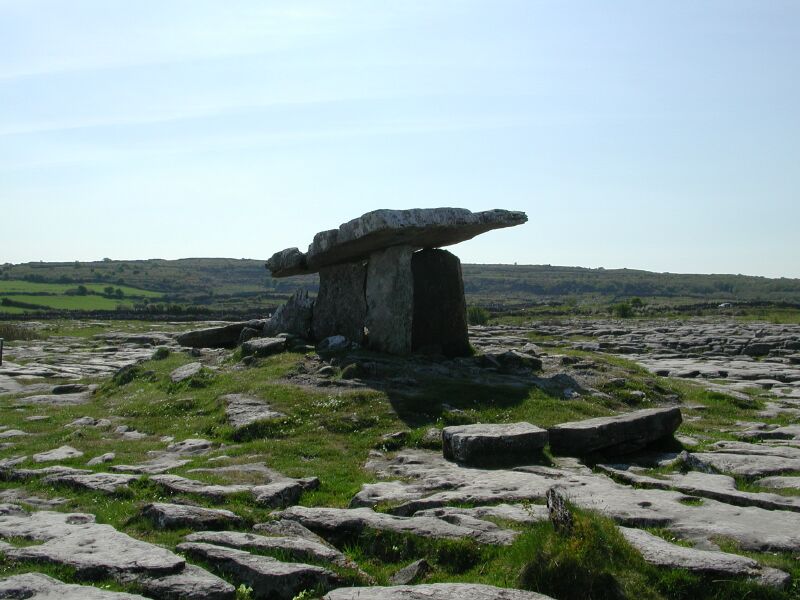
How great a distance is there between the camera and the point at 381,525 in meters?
8.30

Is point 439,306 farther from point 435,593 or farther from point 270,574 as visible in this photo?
point 435,593

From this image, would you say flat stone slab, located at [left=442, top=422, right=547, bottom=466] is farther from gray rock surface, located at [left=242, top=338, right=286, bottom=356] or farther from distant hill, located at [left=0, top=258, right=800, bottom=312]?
distant hill, located at [left=0, top=258, right=800, bottom=312]

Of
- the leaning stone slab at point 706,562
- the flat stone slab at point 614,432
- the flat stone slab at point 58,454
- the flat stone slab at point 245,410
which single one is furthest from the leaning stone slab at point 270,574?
the flat stone slab at point 245,410

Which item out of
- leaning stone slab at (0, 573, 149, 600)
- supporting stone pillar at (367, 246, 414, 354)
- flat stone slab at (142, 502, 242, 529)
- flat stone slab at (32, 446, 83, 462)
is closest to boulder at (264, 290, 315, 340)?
supporting stone pillar at (367, 246, 414, 354)

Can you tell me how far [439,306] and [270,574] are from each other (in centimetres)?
1480

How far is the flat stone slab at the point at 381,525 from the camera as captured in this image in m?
7.90

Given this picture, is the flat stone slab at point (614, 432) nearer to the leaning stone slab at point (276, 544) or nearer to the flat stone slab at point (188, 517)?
the leaning stone slab at point (276, 544)

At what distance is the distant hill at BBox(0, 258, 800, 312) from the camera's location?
100875 mm

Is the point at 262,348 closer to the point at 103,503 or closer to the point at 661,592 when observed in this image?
the point at 103,503

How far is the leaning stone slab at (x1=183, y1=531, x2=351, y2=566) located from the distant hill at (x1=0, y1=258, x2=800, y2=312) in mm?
79581

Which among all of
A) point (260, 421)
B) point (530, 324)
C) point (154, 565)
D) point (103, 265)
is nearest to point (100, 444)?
point (260, 421)

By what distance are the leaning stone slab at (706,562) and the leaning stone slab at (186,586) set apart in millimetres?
3643

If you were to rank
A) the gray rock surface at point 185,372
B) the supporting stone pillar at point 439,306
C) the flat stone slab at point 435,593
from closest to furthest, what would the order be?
the flat stone slab at point 435,593 < the gray rock surface at point 185,372 < the supporting stone pillar at point 439,306

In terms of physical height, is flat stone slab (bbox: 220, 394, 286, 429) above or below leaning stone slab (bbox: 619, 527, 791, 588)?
below
